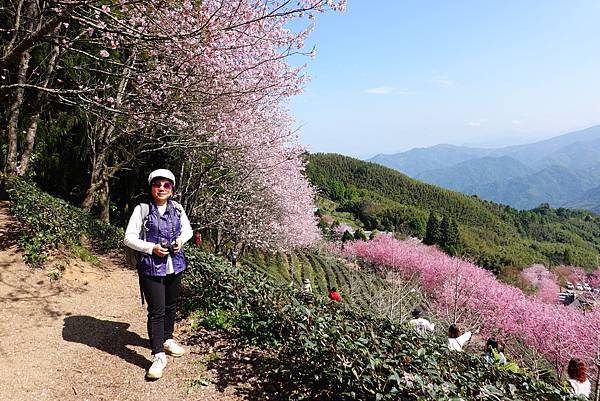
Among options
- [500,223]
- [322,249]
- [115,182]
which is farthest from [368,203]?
[115,182]

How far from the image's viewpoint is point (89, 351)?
13.7 ft

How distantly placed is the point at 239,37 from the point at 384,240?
131 feet

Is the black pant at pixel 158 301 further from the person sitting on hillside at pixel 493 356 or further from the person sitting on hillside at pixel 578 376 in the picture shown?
the person sitting on hillside at pixel 578 376

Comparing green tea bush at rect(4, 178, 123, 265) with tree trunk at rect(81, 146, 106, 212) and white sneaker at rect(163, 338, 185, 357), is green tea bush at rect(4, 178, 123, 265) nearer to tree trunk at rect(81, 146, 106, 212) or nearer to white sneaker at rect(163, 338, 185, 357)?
tree trunk at rect(81, 146, 106, 212)

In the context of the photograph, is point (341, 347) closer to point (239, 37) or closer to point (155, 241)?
point (155, 241)

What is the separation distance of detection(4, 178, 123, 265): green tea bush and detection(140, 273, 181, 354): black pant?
13.0ft

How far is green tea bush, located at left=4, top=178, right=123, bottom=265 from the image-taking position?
260 inches

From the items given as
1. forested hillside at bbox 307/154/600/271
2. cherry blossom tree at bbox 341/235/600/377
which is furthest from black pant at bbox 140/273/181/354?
forested hillside at bbox 307/154/600/271

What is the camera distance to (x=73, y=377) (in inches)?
146

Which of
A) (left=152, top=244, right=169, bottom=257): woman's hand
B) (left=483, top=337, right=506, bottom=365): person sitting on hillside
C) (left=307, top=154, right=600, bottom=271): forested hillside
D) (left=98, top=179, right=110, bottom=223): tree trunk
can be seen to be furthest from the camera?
(left=307, top=154, right=600, bottom=271): forested hillside

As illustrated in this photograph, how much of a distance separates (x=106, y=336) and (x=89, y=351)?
1.34ft

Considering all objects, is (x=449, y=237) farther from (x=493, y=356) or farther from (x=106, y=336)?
(x=106, y=336)

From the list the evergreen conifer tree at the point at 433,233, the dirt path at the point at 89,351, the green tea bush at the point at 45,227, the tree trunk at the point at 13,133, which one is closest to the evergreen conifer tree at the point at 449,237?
the evergreen conifer tree at the point at 433,233

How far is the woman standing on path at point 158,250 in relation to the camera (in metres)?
3.51
